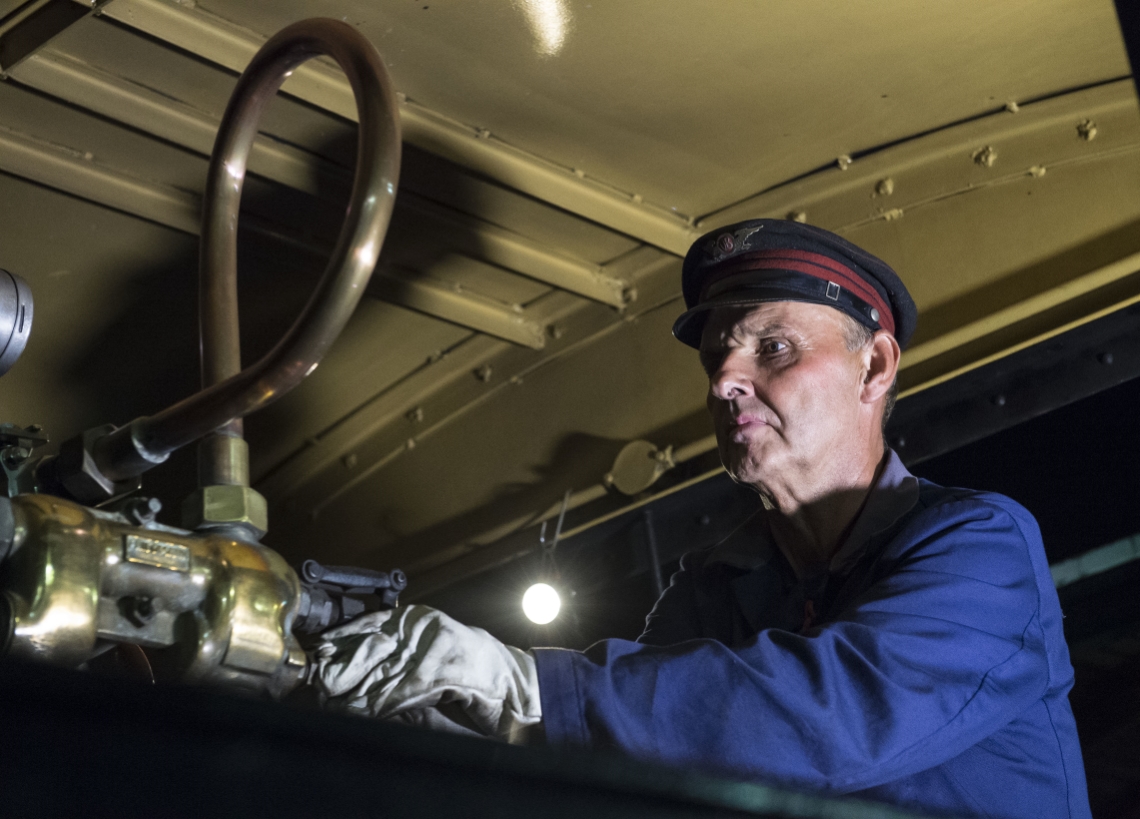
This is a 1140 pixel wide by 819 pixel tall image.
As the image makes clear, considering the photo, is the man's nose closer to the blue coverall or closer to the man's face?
the man's face

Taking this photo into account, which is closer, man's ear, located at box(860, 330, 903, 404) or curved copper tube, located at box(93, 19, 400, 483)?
curved copper tube, located at box(93, 19, 400, 483)

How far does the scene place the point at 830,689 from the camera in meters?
1.07

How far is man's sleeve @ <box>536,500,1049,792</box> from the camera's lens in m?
1.03

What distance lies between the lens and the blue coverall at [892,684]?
1.04m

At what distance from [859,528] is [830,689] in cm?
54

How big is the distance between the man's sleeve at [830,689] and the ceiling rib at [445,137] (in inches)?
50.4

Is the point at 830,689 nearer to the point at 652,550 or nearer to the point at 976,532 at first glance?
the point at 976,532

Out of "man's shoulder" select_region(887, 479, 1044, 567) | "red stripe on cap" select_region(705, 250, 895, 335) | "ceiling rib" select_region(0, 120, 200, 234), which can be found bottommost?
"man's shoulder" select_region(887, 479, 1044, 567)

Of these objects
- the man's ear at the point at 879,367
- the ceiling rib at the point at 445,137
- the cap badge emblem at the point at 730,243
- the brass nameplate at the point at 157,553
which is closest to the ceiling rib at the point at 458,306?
the ceiling rib at the point at 445,137

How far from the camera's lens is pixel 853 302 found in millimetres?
1772

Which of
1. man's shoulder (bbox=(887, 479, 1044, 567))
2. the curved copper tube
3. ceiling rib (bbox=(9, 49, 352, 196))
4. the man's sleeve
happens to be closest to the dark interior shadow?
man's shoulder (bbox=(887, 479, 1044, 567))

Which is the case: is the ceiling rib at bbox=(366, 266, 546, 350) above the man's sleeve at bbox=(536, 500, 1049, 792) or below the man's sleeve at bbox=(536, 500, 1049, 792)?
above

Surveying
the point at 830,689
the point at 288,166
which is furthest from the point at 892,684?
the point at 288,166

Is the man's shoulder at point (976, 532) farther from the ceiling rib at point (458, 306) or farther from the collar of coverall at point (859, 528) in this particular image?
the ceiling rib at point (458, 306)
